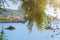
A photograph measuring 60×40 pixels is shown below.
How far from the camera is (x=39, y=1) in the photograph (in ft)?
2.30

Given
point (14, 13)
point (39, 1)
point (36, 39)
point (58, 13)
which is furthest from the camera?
point (36, 39)

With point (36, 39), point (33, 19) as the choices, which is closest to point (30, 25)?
point (33, 19)

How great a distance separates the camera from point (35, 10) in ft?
2.30

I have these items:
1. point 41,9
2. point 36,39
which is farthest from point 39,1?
point 36,39

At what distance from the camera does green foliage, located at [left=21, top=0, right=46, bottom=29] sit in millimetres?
701

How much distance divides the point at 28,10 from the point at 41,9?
3.3 inches

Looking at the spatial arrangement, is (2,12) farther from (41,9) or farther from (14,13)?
(41,9)

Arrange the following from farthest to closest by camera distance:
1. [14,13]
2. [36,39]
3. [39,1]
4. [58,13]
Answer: [36,39] < [14,13] < [58,13] < [39,1]

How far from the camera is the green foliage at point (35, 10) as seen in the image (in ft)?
2.30

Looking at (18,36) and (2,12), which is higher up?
(2,12)

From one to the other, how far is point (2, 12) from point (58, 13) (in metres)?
0.43

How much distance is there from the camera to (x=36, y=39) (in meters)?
1.20

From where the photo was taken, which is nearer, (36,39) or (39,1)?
(39,1)

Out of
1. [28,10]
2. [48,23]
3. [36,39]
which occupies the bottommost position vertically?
[36,39]
